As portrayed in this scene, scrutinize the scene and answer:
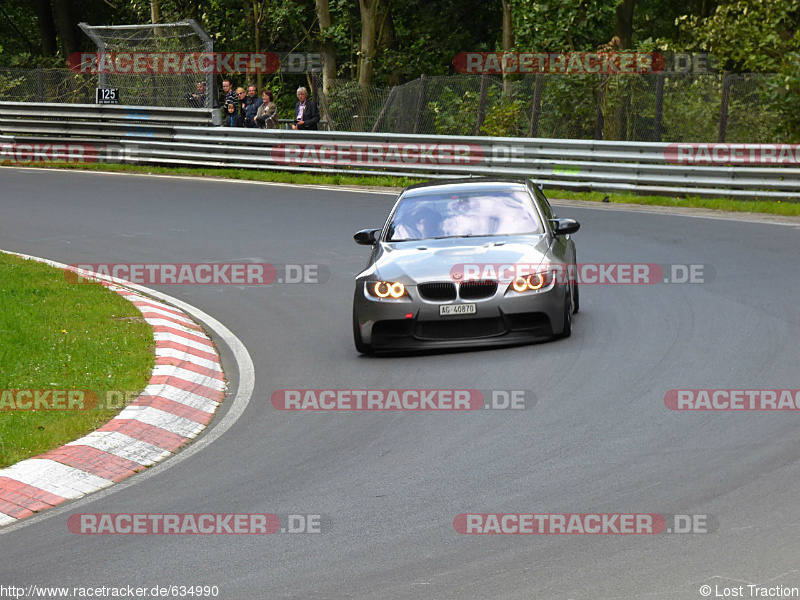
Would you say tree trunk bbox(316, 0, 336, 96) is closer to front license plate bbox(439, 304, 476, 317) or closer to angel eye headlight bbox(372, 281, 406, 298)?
angel eye headlight bbox(372, 281, 406, 298)

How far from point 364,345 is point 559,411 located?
2.80 m

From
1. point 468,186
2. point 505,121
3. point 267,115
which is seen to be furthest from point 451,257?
point 267,115

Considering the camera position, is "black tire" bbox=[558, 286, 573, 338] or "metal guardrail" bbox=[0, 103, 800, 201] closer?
"black tire" bbox=[558, 286, 573, 338]

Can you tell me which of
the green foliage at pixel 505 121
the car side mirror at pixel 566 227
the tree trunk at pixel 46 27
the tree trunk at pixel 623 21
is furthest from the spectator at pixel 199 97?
the tree trunk at pixel 46 27

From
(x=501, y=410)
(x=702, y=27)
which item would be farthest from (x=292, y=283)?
(x=702, y=27)

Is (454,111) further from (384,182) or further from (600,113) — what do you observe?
(600,113)

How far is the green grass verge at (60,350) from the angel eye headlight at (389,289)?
6.70 ft

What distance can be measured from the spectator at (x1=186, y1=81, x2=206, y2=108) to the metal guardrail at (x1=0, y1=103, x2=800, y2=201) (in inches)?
14.1

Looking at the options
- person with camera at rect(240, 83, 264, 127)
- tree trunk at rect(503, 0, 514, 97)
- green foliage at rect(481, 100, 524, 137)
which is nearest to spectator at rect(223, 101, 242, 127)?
person with camera at rect(240, 83, 264, 127)

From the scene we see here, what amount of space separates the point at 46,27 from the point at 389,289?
1843 inches

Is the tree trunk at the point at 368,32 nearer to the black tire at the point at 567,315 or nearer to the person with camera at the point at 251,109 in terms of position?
the person with camera at the point at 251,109

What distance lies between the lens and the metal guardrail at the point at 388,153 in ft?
70.6

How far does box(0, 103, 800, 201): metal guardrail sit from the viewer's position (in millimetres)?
21516

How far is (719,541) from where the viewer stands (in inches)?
236
